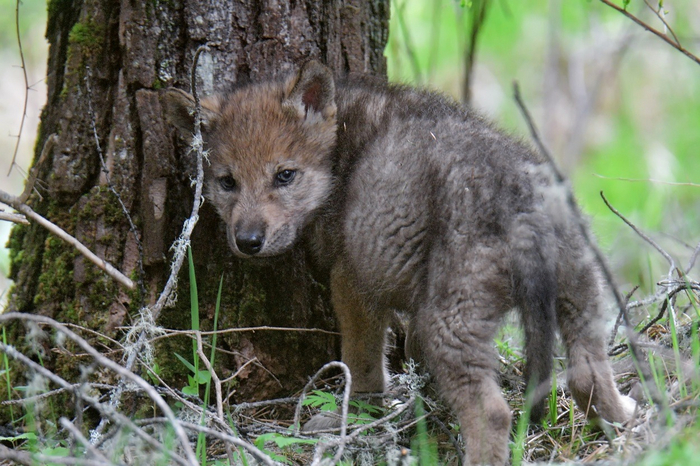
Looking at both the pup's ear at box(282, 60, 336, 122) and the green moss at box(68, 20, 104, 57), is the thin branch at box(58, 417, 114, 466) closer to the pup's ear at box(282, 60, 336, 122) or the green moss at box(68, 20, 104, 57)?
the pup's ear at box(282, 60, 336, 122)

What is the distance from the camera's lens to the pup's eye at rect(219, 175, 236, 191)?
3506mm

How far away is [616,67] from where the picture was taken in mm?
8438

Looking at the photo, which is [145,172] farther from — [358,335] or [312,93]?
[358,335]

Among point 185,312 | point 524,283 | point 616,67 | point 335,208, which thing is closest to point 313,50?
point 335,208

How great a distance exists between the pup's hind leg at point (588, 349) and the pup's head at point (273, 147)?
1246 mm

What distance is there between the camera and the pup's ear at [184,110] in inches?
129

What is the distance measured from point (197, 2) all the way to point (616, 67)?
6.40 meters

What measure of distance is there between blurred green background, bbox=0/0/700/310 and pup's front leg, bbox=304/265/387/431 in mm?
3798

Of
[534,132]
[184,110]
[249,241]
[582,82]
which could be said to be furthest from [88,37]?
[582,82]

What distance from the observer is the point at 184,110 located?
3.35 meters

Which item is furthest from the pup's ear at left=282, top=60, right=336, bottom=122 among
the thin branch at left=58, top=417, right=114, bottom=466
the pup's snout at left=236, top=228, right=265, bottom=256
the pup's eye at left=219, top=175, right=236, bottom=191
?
the thin branch at left=58, top=417, right=114, bottom=466

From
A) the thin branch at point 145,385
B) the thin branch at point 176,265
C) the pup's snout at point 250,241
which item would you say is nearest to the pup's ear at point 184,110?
the thin branch at point 176,265

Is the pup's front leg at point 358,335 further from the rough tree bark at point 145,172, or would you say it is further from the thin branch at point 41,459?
the thin branch at point 41,459

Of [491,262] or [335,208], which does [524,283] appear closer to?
[491,262]
